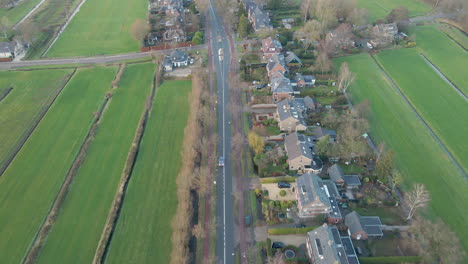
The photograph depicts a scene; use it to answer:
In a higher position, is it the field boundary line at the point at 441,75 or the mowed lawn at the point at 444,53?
the mowed lawn at the point at 444,53

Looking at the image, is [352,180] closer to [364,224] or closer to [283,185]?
[364,224]

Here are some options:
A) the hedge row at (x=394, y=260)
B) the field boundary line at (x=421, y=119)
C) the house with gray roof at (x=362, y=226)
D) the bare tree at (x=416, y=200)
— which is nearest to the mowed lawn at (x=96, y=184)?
the house with gray roof at (x=362, y=226)

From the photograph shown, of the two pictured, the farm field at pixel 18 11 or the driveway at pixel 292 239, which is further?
the farm field at pixel 18 11

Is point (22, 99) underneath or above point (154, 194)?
above

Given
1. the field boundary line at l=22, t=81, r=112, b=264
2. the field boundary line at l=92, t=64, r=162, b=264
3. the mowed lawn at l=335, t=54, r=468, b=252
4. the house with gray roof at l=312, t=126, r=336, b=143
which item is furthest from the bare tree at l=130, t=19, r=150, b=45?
the mowed lawn at l=335, t=54, r=468, b=252

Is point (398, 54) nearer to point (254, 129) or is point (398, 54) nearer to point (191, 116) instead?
point (254, 129)

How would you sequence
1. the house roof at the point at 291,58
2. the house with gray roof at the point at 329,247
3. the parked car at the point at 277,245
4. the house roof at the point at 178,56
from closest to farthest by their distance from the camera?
the house with gray roof at the point at 329,247 → the parked car at the point at 277,245 → the house roof at the point at 291,58 → the house roof at the point at 178,56

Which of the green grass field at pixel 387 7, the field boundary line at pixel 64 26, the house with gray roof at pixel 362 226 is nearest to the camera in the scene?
the house with gray roof at pixel 362 226

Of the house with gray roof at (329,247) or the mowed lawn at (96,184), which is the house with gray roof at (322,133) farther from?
the mowed lawn at (96,184)

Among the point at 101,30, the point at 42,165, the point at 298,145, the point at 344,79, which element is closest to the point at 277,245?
the point at 298,145
